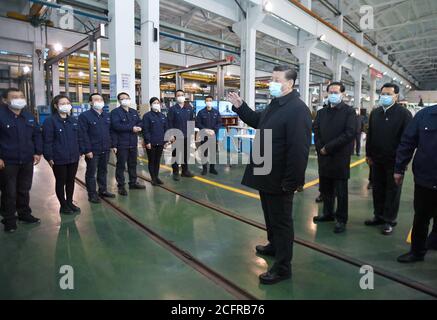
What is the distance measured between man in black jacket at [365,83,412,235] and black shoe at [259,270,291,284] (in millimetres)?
1894

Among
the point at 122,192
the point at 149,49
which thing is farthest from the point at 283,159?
the point at 149,49

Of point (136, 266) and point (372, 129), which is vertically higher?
point (372, 129)

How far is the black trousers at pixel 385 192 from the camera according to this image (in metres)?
3.91

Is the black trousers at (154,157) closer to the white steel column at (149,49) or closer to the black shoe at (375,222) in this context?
the white steel column at (149,49)

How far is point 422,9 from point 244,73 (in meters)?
11.9

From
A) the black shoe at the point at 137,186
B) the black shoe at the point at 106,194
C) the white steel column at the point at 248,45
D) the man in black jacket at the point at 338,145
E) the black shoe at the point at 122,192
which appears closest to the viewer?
the man in black jacket at the point at 338,145

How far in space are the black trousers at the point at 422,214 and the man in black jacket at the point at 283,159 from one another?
1.33m

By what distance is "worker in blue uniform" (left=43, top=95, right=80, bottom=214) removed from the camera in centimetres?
413

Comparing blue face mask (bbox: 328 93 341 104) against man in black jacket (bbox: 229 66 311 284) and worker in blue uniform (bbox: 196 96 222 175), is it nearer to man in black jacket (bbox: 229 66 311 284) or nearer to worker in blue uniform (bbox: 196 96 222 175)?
man in black jacket (bbox: 229 66 311 284)

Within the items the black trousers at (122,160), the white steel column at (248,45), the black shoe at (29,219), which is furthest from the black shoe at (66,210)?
the white steel column at (248,45)

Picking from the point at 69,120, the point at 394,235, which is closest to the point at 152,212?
the point at 69,120

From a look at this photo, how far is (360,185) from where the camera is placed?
6512 millimetres

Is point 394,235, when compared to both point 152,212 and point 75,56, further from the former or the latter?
point 75,56

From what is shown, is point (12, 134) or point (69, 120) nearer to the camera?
point (12, 134)
